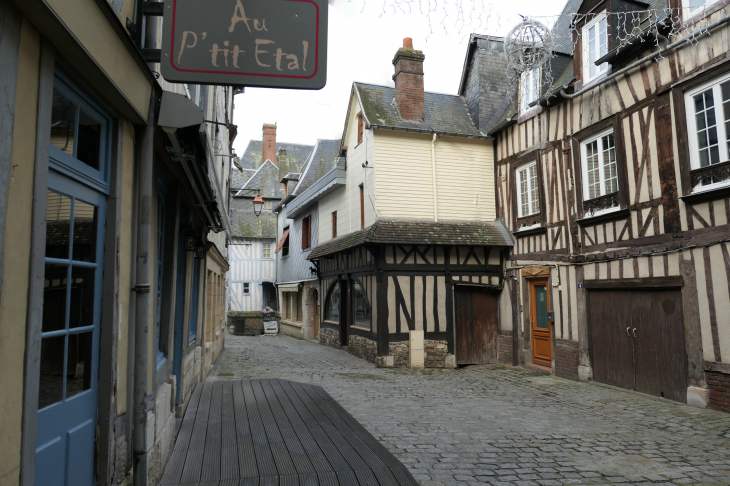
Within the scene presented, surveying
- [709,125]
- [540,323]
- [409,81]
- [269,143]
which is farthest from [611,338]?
[269,143]

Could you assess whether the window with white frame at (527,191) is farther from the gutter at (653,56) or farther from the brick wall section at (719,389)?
the brick wall section at (719,389)

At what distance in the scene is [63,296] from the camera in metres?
2.22

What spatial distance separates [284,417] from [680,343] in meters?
5.65

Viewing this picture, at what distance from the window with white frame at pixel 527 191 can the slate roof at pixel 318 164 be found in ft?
31.5

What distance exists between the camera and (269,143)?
94.7 ft

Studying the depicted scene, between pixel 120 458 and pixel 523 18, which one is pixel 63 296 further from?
pixel 523 18

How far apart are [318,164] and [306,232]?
11.1ft

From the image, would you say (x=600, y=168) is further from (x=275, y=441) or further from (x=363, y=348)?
(x=275, y=441)

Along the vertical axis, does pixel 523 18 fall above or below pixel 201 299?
above

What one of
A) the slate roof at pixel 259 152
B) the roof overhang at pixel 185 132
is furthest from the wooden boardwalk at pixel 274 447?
the slate roof at pixel 259 152

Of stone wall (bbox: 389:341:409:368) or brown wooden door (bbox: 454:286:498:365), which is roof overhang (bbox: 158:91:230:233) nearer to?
stone wall (bbox: 389:341:409:368)

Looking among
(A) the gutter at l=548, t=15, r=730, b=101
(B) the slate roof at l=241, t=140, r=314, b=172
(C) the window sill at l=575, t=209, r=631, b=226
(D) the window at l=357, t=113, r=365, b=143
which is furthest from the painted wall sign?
(B) the slate roof at l=241, t=140, r=314, b=172

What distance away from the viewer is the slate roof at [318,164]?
19625mm

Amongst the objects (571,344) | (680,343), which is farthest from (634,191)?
(571,344)
